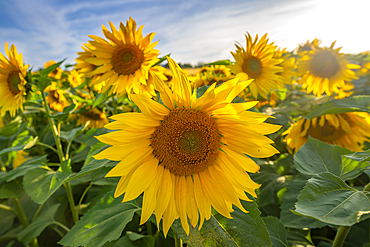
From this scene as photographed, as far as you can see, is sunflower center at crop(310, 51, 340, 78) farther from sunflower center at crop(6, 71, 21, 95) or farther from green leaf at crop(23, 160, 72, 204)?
sunflower center at crop(6, 71, 21, 95)

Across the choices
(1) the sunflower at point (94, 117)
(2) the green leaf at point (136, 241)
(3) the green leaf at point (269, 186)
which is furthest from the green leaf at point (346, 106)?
(1) the sunflower at point (94, 117)

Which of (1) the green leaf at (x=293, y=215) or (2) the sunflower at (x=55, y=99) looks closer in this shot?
(1) the green leaf at (x=293, y=215)

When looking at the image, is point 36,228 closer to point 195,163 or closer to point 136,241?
point 136,241

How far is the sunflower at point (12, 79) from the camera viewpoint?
152cm

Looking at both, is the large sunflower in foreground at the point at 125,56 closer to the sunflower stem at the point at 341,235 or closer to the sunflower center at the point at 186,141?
the sunflower center at the point at 186,141

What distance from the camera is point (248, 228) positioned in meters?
0.85

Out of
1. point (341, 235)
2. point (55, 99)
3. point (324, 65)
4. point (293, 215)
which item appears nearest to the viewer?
point (341, 235)

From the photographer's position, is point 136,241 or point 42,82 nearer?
point 136,241

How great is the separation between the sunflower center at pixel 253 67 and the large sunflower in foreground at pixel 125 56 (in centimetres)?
80

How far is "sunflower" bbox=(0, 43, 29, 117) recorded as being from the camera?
1520 mm

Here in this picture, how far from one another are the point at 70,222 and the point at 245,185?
6.93 ft

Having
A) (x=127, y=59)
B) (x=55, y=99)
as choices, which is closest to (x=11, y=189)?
(x=127, y=59)

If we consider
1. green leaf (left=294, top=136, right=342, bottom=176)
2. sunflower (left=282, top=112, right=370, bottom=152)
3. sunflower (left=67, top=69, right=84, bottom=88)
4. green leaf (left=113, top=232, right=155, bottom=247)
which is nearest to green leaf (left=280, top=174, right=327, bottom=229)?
green leaf (left=294, top=136, right=342, bottom=176)

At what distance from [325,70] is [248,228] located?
2.27 meters
